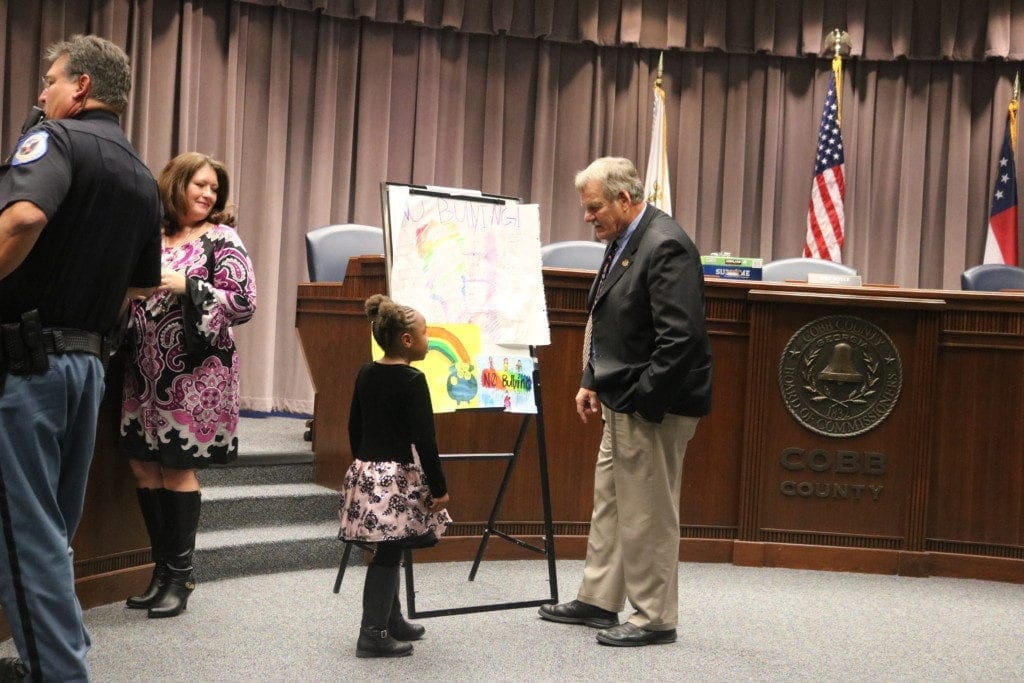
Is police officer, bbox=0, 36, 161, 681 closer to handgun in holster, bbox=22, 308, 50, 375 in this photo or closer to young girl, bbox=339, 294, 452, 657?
handgun in holster, bbox=22, 308, 50, 375

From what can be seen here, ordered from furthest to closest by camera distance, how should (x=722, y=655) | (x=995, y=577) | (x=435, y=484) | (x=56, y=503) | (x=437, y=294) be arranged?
(x=995, y=577), (x=437, y=294), (x=722, y=655), (x=435, y=484), (x=56, y=503)

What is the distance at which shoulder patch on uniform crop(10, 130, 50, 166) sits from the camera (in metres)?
2.41

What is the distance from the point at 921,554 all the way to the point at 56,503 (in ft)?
12.7

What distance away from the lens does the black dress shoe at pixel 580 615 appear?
386 centimetres

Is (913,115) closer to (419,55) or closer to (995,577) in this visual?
(419,55)

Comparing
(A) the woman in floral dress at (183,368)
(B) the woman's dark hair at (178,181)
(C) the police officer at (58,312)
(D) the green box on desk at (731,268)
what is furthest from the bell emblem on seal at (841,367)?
(C) the police officer at (58,312)

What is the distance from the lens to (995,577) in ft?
16.3

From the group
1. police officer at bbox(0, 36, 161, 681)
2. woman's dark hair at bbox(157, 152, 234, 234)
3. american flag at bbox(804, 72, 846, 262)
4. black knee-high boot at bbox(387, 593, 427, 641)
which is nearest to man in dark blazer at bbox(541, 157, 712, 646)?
black knee-high boot at bbox(387, 593, 427, 641)

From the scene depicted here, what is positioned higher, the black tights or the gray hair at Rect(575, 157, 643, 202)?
the gray hair at Rect(575, 157, 643, 202)

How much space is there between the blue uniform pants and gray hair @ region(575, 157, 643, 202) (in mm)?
1823

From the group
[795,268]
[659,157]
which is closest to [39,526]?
[795,268]

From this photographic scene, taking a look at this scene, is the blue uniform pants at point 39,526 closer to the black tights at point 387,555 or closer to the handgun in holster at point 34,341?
the handgun in holster at point 34,341

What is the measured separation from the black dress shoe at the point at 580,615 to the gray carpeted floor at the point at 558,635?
55 millimetres

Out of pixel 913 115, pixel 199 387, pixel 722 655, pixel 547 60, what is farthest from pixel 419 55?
pixel 722 655
